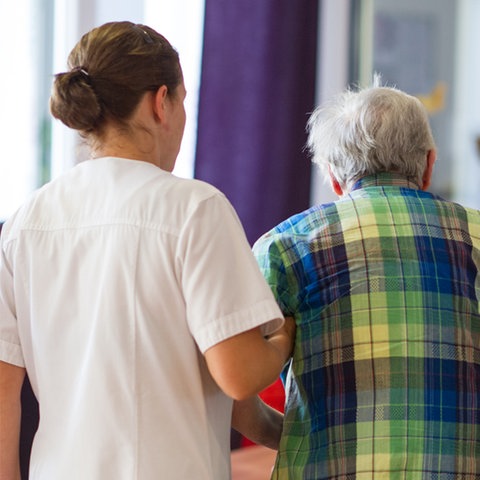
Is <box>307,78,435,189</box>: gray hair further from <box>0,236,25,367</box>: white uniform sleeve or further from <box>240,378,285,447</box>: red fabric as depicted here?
<box>240,378,285,447</box>: red fabric

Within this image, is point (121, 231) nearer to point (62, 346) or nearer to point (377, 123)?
point (62, 346)

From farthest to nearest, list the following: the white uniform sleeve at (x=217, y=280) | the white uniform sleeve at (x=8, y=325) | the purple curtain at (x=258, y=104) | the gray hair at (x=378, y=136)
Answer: the purple curtain at (x=258, y=104)
the gray hair at (x=378, y=136)
the white uniform sleeve at (x=8, y=325)
the white uniform sleeve at (x=217, y=280)

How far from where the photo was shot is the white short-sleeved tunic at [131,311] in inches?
54.2

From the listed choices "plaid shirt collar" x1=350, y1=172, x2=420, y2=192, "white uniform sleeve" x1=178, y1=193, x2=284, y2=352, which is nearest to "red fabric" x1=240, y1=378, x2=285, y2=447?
"plaid shirt collar" x1=350, y1=172, x2=420, y2=192

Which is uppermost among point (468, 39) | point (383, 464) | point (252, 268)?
point (468, 39)

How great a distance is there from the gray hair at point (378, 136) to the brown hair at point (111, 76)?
1.46 feet

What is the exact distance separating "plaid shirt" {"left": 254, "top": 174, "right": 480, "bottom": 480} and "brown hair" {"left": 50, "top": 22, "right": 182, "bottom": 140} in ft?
1.32

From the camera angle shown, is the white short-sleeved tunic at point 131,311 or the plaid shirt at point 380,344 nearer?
the white short-sleeved tunic at point 131,311

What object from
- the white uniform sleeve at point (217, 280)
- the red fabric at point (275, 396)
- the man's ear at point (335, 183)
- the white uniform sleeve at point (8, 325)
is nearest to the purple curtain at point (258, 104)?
the red fabric at point (275, 396)

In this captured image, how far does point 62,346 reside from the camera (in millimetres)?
1476

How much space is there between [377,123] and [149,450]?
2.42 ft

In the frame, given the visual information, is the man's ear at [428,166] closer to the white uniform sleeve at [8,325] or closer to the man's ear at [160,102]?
the man's ear at [160,102]

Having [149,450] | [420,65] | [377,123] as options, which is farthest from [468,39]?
[149,450]

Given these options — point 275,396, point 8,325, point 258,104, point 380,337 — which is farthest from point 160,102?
point 258,104
